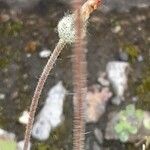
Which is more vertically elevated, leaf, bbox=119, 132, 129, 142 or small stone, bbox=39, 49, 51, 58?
small stone, bbox=39, 49, 51, 58

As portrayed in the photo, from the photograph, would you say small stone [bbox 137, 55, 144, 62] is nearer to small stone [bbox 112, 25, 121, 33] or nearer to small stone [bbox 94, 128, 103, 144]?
small stone [bbox 112, 25, 121, 33]

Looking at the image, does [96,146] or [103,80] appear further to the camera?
[103,80]

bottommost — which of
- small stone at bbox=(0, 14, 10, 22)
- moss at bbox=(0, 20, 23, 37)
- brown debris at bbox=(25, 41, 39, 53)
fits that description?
brown debris at bbox=(25, 41, 39, 53)

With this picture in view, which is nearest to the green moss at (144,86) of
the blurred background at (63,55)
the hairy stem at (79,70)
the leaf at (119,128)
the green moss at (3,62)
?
the blurred background at (63,55)

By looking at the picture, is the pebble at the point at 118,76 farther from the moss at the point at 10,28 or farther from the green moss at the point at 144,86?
the moss at the point at 10,28

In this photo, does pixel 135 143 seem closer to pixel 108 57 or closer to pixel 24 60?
pixel 108 57

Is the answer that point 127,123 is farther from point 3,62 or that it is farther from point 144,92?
point 3,62

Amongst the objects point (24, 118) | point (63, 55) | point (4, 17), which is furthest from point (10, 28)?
point (24, 118)

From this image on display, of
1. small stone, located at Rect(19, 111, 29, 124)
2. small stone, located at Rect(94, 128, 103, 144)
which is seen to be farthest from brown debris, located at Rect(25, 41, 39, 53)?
small stone, located at Rect(94, 128, 103, 144)
